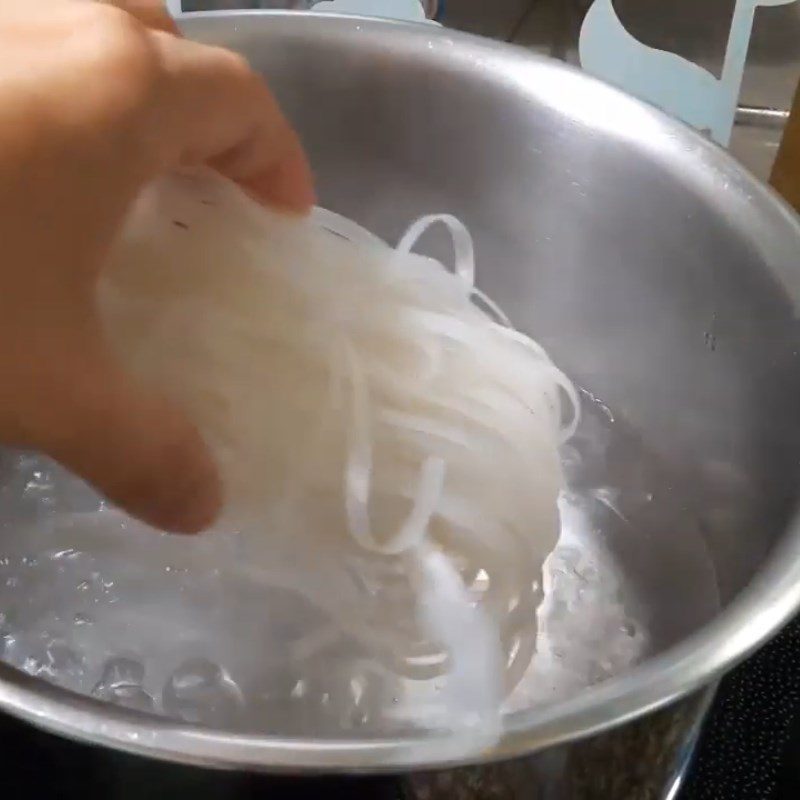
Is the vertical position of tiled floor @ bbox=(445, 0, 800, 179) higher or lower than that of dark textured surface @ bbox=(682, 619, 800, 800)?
higher

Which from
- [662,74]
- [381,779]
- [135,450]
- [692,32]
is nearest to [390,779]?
[381,779]

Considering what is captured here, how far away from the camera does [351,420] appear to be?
0.52 metres

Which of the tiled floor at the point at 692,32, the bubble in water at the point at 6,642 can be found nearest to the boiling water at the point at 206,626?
the bubble in water at the point at 6,642

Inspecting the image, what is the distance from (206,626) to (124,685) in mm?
55

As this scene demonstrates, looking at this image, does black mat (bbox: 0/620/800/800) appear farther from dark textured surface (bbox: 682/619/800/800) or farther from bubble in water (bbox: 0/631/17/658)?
bubble in water (bbox: 0/631/17/658)

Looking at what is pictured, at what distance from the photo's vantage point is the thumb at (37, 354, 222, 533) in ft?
1.22

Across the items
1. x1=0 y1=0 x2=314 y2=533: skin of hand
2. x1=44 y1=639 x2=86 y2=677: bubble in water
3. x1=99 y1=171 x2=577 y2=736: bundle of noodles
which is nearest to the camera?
x1=0 y1=0 x2=314 y2=533: skin of hand

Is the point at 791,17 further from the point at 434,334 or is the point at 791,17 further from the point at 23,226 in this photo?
the point at 23,226

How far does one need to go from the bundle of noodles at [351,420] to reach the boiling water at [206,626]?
4 cm

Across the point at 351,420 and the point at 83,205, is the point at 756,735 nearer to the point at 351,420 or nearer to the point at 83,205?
the point at 351,420

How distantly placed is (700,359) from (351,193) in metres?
0.27

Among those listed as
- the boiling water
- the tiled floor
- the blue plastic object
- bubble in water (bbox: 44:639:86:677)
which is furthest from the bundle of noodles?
the tiled floor

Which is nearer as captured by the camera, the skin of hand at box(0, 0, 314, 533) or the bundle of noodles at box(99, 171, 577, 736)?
the skin of hand at box(0, 0, 314, 533)

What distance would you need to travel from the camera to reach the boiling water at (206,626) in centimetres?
57
